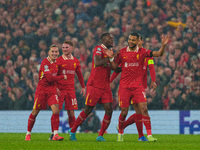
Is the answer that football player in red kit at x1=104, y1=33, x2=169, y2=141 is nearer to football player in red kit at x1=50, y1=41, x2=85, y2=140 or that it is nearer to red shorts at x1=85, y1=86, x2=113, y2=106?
red shorts at x1=85, y1=86, x2=113, y2=106

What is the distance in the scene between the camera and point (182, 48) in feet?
53.6

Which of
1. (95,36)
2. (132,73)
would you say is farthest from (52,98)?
(95,36)

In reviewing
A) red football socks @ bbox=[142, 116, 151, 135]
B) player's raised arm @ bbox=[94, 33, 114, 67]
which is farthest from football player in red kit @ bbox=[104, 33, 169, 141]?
red football socks @ bbox=[142, 116, 151, 135]

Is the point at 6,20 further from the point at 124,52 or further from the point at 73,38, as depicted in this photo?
the point at 124,52

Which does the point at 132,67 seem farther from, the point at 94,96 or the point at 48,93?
the point at 48,93

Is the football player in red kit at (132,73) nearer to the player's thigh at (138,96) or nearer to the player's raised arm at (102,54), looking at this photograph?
the player's thigh at (138,96)

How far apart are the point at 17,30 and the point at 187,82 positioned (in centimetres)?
817

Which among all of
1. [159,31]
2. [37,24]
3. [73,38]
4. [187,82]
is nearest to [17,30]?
[37,24]

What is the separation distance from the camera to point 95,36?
1859 cm

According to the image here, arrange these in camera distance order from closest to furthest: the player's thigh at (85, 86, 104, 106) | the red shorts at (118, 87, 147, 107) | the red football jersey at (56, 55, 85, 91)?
the red shorts at (118, 87, 147, 107), the player's thigh at (85, 86, 104, 106), the red football jersey at (56, 55, 85, 91)

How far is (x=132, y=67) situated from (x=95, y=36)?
9591 mm

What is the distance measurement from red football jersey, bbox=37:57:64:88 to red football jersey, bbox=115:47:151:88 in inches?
54.8

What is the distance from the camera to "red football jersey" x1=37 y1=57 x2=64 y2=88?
9625mm

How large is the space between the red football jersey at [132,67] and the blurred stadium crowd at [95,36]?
5.79m
